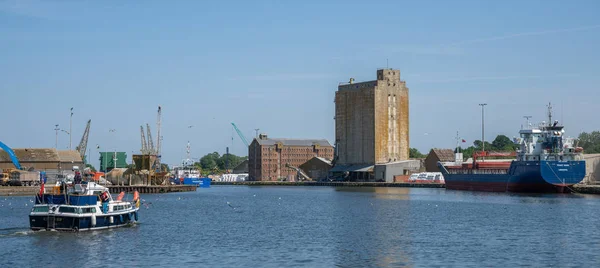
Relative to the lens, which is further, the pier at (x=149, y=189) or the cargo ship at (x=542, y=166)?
the pier at (x=149, y=189)

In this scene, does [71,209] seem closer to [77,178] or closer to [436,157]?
[77,178]

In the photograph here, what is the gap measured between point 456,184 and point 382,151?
54498mm

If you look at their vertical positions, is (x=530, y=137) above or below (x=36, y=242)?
above

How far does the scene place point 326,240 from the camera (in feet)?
179

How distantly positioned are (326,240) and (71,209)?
692 inches

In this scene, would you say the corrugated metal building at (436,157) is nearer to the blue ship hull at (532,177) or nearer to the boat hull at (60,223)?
the blue ship hull at (532,177)

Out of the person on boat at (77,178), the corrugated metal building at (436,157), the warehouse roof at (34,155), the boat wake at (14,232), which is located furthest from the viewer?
the corrugated metal building at (436,157)

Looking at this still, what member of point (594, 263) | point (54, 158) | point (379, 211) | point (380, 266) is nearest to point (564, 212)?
point (379, 211)

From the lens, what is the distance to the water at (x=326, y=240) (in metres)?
44.7

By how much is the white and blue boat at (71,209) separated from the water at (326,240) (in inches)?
38.4

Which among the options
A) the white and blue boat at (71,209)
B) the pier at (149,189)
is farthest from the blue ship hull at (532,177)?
the white and blue boat at (71,209)

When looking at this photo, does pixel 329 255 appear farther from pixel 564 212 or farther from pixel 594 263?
pixel 564 212

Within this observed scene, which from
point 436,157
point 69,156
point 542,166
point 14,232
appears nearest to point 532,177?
point 542,166

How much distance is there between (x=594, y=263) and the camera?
43094 mm
